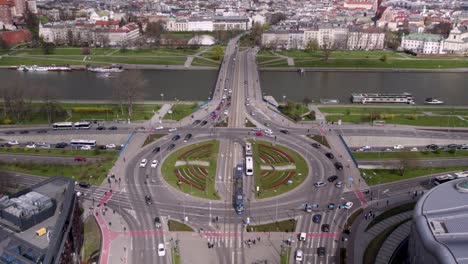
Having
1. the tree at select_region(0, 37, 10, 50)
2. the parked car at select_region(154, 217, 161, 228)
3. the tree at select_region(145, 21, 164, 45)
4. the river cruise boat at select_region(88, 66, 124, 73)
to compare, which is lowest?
the parked car at select_region(154, 217, 161, 228)

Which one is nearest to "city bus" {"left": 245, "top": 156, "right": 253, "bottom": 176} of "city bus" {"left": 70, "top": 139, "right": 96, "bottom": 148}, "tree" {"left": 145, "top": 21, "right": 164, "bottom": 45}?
"city bus" {"left": 70, "top": 139, "right": 96, "bottom": 148}

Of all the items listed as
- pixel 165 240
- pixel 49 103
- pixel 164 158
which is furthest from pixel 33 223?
pixel 49 103

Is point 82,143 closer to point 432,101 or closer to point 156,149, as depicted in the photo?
point 156,149

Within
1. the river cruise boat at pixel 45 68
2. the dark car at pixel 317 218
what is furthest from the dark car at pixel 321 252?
the river cruise boat at pixel 45 68

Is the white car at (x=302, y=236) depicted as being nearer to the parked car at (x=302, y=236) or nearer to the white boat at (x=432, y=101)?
the parked car at (x=302, y=236)

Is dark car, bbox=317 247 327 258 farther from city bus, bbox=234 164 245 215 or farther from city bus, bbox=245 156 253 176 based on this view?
city bus, bbox=245 156 253 176

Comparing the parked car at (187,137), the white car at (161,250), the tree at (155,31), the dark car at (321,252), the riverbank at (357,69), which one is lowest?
the dark car at (321,252)

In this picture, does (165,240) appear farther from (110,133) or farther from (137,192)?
(110,133)
